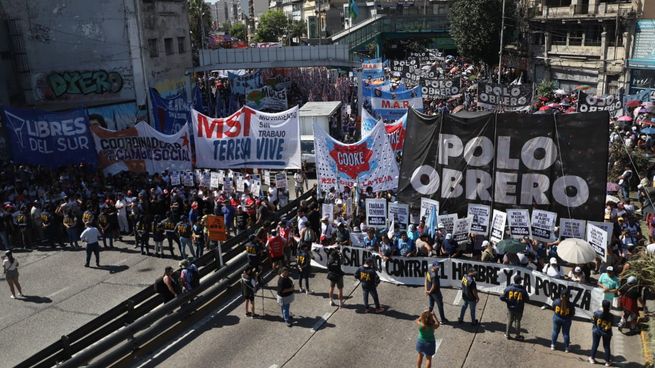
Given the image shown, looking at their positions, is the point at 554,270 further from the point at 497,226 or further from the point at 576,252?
the point at 497,226

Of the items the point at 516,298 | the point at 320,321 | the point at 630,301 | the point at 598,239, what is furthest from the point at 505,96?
the point at 320,321

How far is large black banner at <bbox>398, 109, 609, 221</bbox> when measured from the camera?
1420 cm

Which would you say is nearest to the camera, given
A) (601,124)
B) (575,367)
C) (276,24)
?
(575,367)

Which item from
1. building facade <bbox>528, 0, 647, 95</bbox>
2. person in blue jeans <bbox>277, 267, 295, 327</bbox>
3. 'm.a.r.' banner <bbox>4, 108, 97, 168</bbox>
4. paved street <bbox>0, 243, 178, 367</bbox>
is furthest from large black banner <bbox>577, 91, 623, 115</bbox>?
'm.a.r.' banner <bbox>4, 108, 97, 168</bbox>

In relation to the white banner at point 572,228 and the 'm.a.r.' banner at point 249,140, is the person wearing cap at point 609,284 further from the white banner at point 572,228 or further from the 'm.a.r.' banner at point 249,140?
the 'm.a.r.' banner at point 249,140

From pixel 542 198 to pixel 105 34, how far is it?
25.5m

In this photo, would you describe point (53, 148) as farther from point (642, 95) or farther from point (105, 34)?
point (642, 95)

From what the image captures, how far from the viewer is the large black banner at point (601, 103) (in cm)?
2622

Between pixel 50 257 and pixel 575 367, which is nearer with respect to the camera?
pixel 575 367

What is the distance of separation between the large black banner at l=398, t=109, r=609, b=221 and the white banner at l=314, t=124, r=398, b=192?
1067 mm

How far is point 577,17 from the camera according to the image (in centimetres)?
4175

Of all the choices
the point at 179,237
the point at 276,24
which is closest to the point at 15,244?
the point at 179,237

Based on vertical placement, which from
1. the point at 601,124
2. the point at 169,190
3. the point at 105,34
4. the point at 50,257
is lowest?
the point at 50,257

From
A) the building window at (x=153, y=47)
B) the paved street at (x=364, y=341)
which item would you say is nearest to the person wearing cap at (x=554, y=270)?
the paved street at (x=364, y=341)
